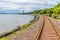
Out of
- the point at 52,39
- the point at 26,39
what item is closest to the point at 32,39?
the point at 26,39

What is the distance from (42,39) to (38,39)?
0.30 metres

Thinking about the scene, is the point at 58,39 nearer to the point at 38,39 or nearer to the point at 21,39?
the point at 38,39

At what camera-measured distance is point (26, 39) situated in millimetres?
13578

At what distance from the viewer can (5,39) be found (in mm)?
14141

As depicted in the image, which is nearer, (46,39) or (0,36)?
(46,39)

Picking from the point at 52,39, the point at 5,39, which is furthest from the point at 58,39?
the point at 5,39

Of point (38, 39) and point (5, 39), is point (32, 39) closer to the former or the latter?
point (38, 39)

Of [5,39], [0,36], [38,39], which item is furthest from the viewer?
[0,36]

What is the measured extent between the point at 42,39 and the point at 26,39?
1.09 m

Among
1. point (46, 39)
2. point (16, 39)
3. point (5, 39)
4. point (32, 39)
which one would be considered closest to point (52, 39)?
point (46, 39)

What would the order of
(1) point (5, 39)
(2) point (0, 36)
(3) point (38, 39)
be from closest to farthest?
(3) point (38, 39)
(1) point (5, 39)
(2) point (0, 36)

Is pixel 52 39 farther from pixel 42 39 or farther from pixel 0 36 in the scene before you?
pixel 0 36

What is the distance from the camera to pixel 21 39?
532 inches

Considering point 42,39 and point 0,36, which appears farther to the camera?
point 0,36
